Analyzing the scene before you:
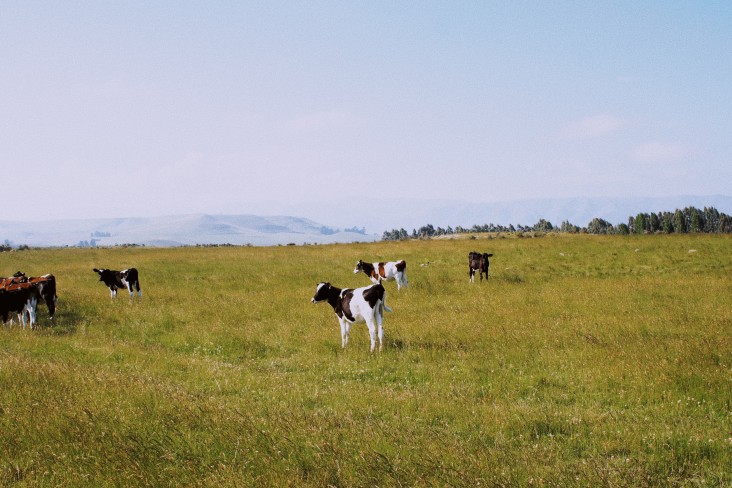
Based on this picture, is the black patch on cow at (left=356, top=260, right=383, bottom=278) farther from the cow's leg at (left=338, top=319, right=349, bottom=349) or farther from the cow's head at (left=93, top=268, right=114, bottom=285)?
the cow's leg at (left=338, top=319, right=349, bottom=349)

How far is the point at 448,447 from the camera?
596 cm

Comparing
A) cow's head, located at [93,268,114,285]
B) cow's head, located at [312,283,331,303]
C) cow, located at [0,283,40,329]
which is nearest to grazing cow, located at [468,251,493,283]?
cow's head, located at [312,283,331,303]

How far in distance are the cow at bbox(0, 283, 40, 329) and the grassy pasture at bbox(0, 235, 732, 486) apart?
1099mm

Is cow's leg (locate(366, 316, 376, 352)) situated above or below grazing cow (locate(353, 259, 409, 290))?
below

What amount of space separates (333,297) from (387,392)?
6205 millimetres

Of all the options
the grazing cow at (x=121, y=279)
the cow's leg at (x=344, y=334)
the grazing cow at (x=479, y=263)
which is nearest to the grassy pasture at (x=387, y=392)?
the cow's leg at (x=344, y=334)

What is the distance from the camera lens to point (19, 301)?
1622 cm

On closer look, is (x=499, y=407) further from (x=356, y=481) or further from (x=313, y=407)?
(x=356, y=481)

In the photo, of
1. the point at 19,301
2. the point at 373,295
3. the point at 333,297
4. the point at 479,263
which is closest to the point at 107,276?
the point at 19,301

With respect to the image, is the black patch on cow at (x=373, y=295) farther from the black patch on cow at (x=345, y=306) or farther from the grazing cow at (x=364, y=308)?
the black patch on cow at (x=345, y=306)

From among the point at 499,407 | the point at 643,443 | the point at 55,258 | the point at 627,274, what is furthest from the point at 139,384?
the point at 55,258

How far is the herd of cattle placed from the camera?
13250mm

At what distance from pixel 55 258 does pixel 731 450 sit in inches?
1960

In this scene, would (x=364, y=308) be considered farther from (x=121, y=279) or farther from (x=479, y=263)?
(x=121, y=279)
